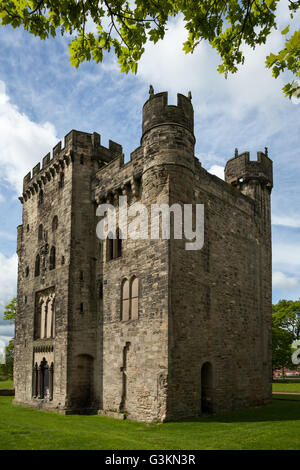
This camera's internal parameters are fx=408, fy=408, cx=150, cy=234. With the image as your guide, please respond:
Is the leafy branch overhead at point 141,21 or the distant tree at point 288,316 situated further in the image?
the distant tree at point 288,316

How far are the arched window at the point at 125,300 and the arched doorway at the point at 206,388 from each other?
4.32 meters

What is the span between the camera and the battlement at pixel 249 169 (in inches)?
1039

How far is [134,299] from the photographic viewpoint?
19156 mm

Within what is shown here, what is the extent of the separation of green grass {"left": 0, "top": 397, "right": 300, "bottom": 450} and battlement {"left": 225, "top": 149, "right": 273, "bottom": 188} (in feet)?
46.0

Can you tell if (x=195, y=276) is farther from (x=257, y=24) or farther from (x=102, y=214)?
(x=257, y=24)

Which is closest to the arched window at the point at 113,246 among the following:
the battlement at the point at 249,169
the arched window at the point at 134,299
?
the arched window at the point at 134,299

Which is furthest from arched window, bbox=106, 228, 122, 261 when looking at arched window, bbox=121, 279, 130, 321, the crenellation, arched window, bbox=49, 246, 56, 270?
the crenellation

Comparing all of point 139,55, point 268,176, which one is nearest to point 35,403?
point 268,176

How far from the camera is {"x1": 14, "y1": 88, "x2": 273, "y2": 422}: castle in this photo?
17.4 meters

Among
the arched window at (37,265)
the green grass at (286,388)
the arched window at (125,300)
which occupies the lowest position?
the green grass at (286,388)

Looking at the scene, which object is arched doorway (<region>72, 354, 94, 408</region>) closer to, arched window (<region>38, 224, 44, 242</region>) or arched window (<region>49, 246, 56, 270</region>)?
arched window (<region>49, 246, 56, 270</region>)

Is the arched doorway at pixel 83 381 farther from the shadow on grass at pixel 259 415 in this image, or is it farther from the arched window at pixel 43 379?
the shadow on grass at pixel 259 415

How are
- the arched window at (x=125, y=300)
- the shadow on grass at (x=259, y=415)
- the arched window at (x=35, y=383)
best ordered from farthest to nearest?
the arched window at (x=35, y=383), the arched window at (x=125, y=300), the shadow on grass at (x=259, y=415)

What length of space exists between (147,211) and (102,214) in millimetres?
4889
